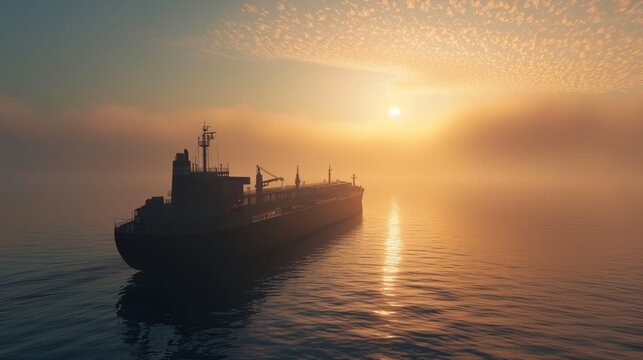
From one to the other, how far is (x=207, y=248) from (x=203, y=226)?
3.21 meters

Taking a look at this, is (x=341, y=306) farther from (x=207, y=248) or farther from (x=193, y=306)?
(x=207, y=248)

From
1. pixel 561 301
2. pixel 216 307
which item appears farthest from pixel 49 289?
pixel 561 301

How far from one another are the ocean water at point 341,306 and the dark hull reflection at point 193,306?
0.50 ft

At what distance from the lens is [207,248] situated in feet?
131

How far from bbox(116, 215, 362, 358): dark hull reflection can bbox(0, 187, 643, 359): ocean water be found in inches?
6.0

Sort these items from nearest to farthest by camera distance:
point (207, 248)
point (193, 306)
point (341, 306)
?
point (341, 306) → point (193, 306) → point (207, 248)

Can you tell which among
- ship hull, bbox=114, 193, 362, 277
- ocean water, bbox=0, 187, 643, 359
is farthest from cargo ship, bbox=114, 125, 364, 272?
ocean water, bbox=0, 187, 643, 359

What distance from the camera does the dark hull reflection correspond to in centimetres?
2414

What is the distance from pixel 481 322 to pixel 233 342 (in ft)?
63.1

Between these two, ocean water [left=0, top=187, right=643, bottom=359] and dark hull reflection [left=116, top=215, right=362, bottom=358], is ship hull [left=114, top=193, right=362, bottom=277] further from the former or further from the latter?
ocean water [left=0, top=187, right=643, bottom=359]

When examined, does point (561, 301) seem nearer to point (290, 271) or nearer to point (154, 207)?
point (290, 271)

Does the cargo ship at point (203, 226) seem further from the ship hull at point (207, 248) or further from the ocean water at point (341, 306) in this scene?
the ocean water at point (341, 306)

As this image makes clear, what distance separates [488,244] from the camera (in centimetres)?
6275

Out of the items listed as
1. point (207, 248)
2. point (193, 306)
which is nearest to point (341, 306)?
point (193, 306)
